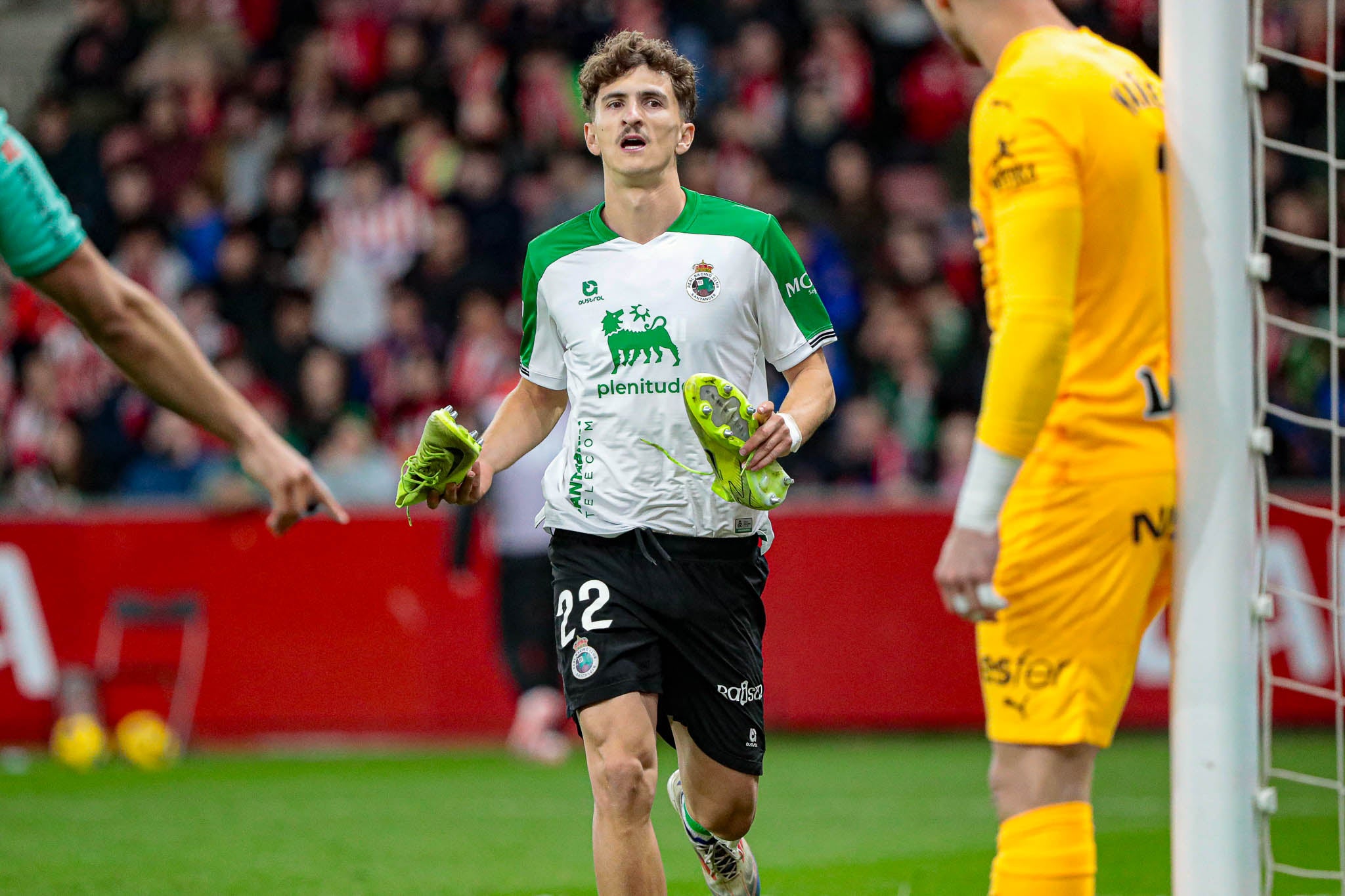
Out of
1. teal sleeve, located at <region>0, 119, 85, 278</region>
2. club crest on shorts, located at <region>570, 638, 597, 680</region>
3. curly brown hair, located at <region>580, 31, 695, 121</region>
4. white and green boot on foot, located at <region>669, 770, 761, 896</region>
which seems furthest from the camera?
white and green boot on foot, located at <region>669, 770, 761, 896</region>

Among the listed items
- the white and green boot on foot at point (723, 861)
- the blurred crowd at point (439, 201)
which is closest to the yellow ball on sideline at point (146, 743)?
the blurred crowd at point (439, 201)

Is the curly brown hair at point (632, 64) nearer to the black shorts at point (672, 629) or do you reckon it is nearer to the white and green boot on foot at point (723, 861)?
the black shorts at point (672, 629)

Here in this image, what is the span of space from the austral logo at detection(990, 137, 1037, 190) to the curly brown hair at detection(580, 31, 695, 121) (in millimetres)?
1669

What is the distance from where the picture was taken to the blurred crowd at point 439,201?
13328mm

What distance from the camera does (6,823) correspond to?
28.6ft

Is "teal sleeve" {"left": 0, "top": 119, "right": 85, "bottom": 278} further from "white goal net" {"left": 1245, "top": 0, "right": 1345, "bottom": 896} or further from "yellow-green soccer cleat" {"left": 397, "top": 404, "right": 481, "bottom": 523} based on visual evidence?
"white goal net" {"left": 1245, "top": 0, "right": 1345, "bottom": 896}

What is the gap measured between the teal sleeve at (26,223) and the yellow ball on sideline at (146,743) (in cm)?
824

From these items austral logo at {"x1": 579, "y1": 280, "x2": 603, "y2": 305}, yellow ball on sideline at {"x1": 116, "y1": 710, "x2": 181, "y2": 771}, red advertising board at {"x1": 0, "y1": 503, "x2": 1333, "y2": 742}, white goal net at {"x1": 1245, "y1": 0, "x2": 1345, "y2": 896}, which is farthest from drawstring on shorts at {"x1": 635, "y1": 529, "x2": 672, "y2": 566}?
yellow ball on sideline at {"x1": 116, "y1": 710, "x2": 181, "y2": 771}

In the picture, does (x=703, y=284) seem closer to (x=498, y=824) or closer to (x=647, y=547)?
(x=647, y=547)

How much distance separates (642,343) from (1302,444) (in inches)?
363

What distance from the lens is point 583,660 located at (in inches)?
186

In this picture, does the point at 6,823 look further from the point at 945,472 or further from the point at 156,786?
the point at 945,472

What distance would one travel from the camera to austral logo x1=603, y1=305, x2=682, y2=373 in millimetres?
4828

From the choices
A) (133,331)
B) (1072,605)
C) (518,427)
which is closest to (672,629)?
(518,427)
